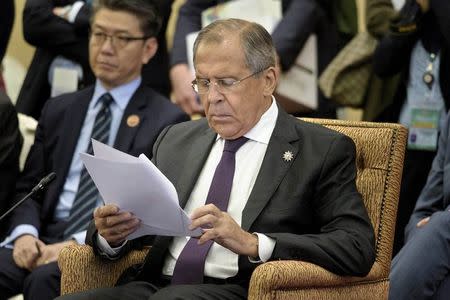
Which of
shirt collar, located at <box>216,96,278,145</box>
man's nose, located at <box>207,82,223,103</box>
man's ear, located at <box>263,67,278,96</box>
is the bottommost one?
shirt collar, located at <box>216,96,278,145</box>

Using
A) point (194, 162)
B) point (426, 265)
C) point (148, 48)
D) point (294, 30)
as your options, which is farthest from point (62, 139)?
point (426, 265)

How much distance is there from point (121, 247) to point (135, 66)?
1.42m

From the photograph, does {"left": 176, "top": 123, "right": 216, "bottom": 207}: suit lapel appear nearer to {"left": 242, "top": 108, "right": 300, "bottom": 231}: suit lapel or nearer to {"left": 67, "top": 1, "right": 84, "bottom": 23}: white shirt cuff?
{"left": 242, "top": 108, "right": 300, "bottom": 231}: suit lapel

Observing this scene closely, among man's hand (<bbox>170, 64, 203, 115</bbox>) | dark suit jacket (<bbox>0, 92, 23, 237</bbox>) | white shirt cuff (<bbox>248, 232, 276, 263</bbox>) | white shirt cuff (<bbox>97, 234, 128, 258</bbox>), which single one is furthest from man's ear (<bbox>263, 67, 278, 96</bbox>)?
man's hand (<bbox>170, 64, 203, 115</bbox>)

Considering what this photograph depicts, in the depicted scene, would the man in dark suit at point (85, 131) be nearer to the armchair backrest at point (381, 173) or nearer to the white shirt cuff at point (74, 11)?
the white shirt cuff at point (74, 11)

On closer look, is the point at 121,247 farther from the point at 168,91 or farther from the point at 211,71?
the point at 168,91

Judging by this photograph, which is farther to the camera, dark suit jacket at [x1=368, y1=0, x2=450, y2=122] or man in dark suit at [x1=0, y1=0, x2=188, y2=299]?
dark suit jacket at [x1=368, y1=0, x2=450, y2=122]

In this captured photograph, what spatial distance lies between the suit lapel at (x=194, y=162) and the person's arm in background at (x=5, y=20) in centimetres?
189

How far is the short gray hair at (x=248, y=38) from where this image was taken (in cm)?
365

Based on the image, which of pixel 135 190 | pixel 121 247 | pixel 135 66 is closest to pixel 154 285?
pixel 121 247

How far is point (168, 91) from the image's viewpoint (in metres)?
5.81

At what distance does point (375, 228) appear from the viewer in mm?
3727

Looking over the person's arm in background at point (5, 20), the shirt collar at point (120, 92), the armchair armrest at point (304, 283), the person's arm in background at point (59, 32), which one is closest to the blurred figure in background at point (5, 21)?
the person's arm in background at point (5, 20)

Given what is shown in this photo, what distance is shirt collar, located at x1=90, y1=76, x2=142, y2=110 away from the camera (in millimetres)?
4863
